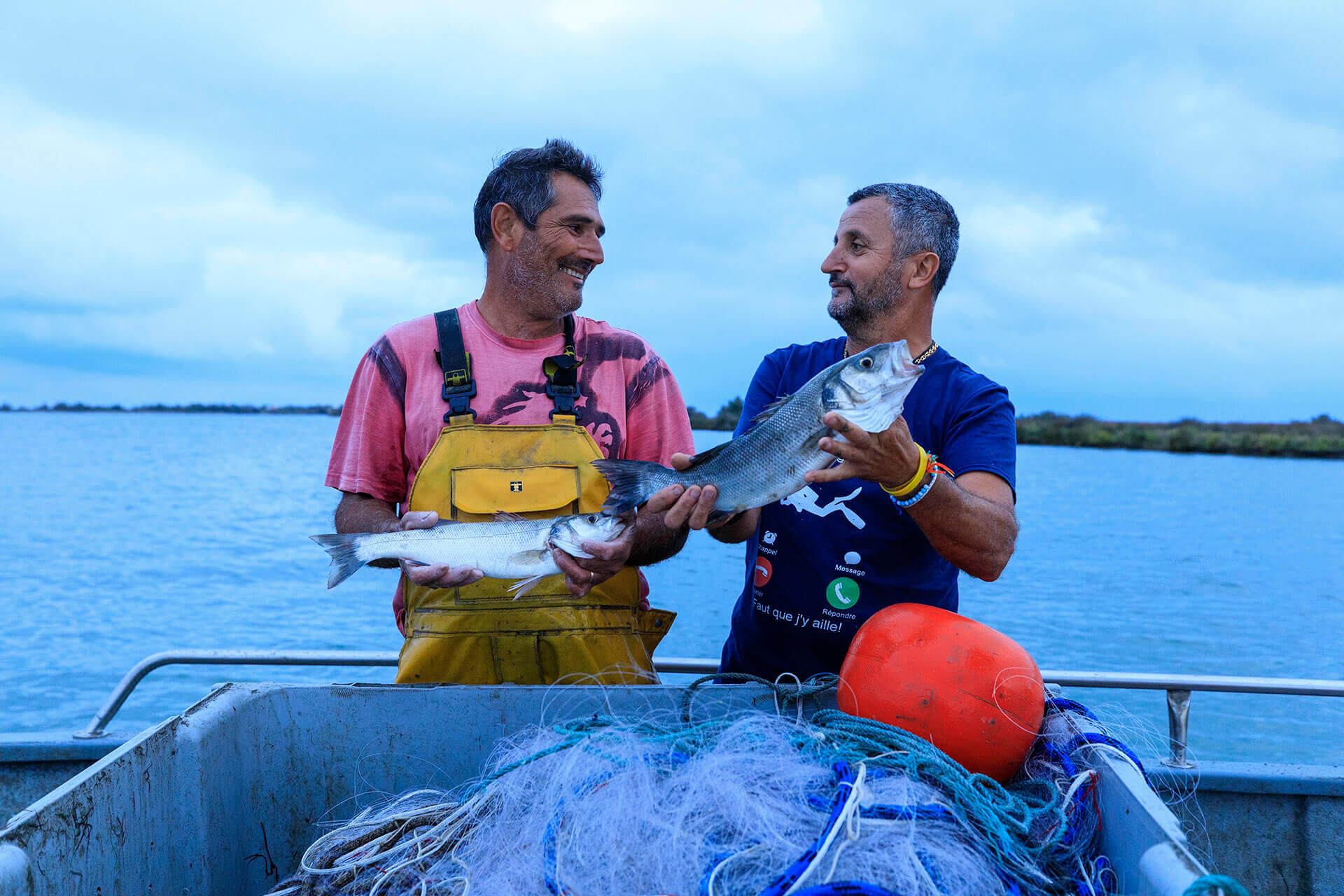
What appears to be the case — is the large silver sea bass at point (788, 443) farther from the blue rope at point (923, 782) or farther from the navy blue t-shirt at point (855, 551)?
the blue rope at point (923, 782)

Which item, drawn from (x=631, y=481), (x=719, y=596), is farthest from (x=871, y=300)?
(x=719, y=596)

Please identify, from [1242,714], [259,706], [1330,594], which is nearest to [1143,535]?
→ [1330,594]

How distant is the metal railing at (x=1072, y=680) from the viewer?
312 cm

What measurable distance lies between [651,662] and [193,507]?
27.2 meters

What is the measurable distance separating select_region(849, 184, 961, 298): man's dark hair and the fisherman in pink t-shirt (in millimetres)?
1048

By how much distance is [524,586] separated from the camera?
2953mm

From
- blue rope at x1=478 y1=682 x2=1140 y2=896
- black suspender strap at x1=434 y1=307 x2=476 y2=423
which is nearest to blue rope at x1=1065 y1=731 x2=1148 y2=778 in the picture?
blue rope at x1=478 y1=682 x2=1140 y2=896

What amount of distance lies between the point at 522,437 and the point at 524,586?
528 mm

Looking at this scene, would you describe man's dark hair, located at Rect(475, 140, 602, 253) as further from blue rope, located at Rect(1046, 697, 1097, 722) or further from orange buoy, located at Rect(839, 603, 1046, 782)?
blue rope, located at Rect(1046, 697, 1097, 722)

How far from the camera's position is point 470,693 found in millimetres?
2633

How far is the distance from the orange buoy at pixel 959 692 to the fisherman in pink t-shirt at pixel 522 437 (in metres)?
0.82

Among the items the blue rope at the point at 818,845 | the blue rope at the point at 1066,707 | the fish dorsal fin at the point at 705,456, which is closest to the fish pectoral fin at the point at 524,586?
the fish dorsal fin at the point at 705,456

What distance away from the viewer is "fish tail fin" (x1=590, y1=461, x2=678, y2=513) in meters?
2.88

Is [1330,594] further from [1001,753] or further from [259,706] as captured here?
[259,706]
